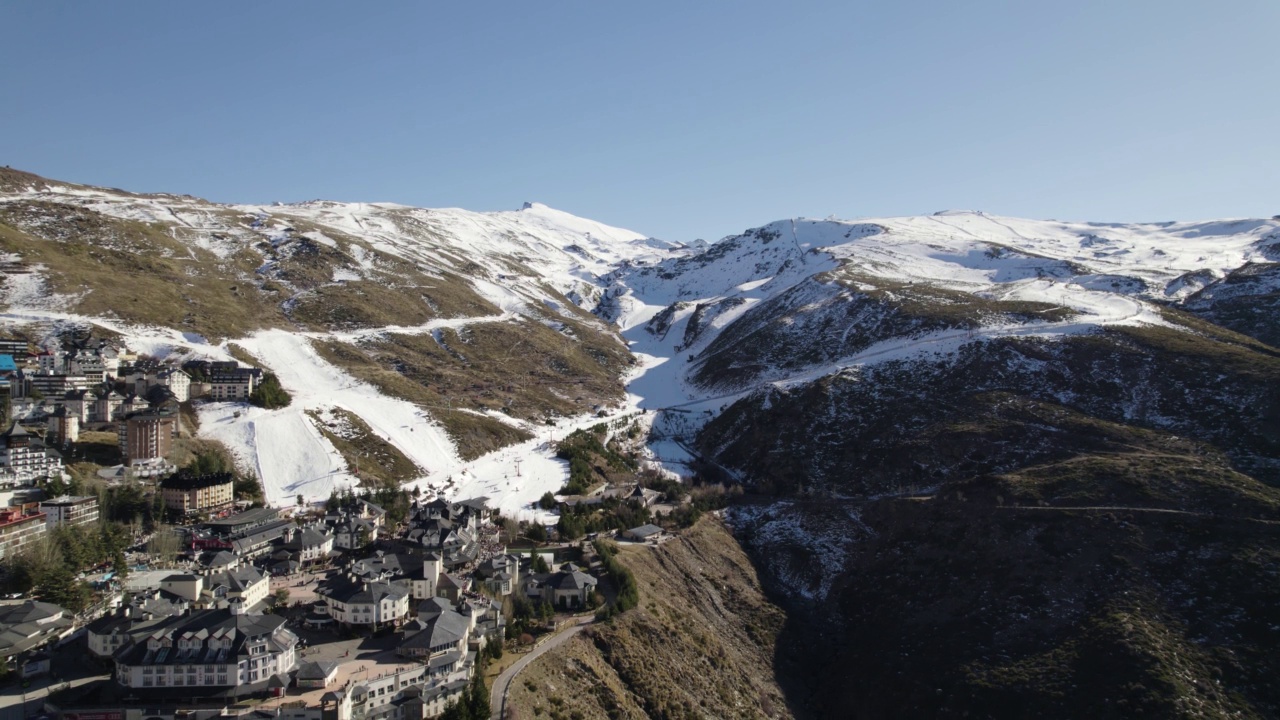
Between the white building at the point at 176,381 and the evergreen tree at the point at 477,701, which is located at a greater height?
the white building at the point at 176,381

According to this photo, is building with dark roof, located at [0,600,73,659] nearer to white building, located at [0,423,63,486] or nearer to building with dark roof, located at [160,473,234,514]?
building with dark roof, located at [160,473,234,514]

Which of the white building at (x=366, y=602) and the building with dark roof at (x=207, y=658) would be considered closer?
the building with dark roof at (x=207, y=658)

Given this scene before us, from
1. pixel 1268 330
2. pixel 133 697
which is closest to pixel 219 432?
pixel 133 697

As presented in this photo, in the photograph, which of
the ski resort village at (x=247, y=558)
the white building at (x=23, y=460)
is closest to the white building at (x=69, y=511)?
A: the ski resort village at (x=247, y=558)

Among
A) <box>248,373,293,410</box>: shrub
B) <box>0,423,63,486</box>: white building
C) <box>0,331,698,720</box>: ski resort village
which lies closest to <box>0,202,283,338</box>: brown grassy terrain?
<box>0,331,698,720</box>: ski resort village

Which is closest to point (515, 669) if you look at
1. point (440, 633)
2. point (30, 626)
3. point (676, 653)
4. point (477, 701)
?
point (440, 633)

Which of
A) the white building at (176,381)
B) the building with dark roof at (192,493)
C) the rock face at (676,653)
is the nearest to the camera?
the rock face at (676,653)

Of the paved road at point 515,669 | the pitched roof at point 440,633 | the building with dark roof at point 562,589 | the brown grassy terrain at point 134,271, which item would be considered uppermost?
the brown grassy terrain at point 134,271

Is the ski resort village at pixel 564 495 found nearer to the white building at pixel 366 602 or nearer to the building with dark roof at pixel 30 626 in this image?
the building with dark roof at pixel 30 626
